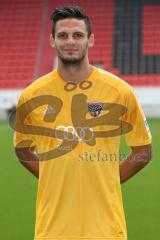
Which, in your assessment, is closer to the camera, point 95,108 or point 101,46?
point 95,108

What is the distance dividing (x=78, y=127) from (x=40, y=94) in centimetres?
23

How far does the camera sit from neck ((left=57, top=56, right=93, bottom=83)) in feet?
7.50

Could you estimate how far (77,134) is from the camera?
227 cm

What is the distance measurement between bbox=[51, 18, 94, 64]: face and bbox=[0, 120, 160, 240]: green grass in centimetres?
251

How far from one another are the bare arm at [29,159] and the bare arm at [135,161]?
1.37 feet

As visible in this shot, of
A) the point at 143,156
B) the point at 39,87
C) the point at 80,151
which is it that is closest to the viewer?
the point at 80,151

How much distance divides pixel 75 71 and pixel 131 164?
0.54 meters

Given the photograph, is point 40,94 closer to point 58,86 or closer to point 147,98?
point 58,86

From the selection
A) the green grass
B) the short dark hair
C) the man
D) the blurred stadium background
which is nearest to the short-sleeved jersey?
the man

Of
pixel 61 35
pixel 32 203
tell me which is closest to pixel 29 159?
pixel 61 35

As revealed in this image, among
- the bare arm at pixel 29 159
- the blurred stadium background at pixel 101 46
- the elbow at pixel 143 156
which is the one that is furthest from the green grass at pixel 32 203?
the blurred stadium background at pixel 101 46

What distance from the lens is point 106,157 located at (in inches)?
87.4

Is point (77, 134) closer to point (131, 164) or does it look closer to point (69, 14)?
point (131, 164)

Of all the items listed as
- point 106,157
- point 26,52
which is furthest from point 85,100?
point 26,52
